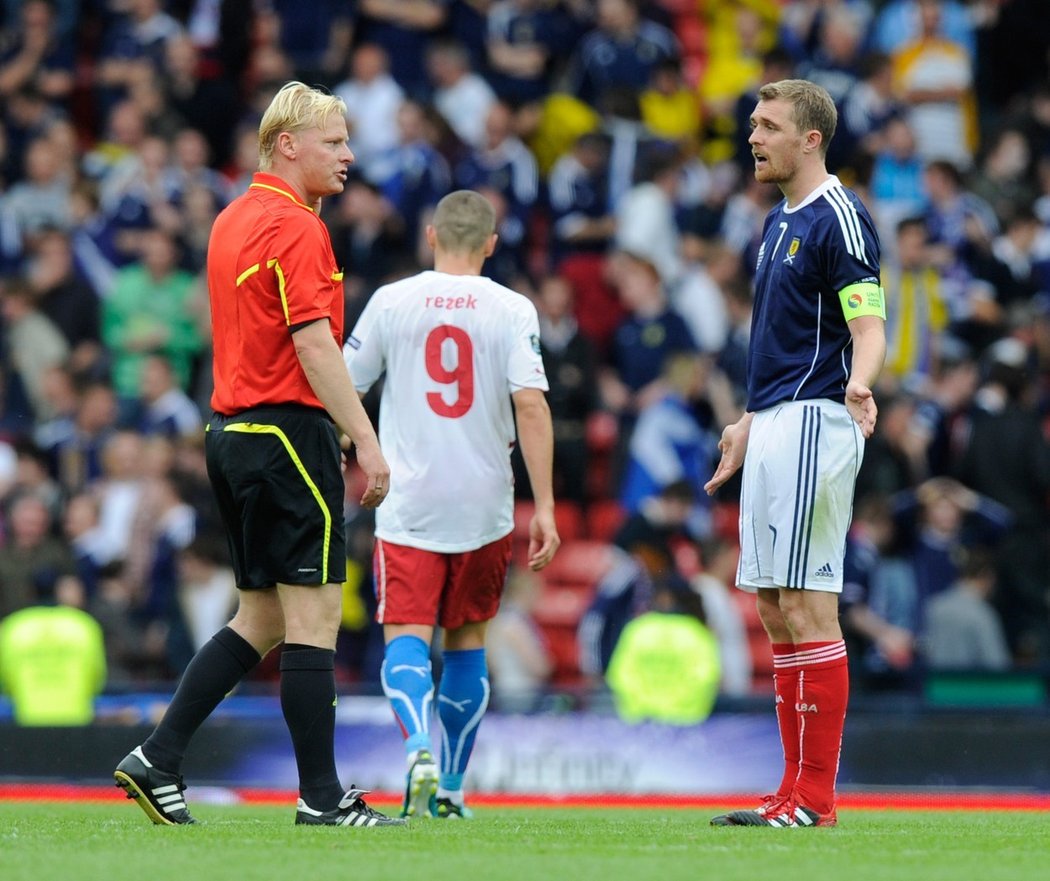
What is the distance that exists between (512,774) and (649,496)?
3469mm

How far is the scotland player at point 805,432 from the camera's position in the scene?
Answer: 6980 mm

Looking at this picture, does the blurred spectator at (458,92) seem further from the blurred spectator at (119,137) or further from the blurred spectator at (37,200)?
the blurred spectator at (37,200)

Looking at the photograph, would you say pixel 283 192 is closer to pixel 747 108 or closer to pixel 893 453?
pixel 893 453

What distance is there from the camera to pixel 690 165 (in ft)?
55.6

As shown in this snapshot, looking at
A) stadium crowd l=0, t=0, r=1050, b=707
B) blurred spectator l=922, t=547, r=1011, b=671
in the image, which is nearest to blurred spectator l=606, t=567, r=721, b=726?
stadium crowd l=0, t=0, r=1050, b=707

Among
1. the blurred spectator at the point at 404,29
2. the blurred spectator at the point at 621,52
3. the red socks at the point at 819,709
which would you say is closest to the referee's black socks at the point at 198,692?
the red socks at the point at 819,709

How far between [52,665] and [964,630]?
19.8 feet

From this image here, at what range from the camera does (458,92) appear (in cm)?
1778

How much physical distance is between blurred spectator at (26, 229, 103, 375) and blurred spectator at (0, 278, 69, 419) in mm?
99

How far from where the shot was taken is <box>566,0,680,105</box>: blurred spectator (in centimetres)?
1744

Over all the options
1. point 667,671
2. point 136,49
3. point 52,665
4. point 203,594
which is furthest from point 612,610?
point 136,49

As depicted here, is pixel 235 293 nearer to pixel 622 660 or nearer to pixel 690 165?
pixel 622 660

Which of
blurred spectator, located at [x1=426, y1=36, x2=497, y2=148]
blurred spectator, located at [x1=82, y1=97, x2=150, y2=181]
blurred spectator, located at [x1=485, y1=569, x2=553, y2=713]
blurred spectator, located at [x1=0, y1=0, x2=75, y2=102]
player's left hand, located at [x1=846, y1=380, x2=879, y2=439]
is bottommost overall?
blurred spectator, located at [x1=485, y1=569, x2=553, y2=713]

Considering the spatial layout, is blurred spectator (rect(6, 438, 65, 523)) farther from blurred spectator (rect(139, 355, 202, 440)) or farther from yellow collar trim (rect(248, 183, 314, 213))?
yellow collar trim (rect(248, 183, 314, 213))
